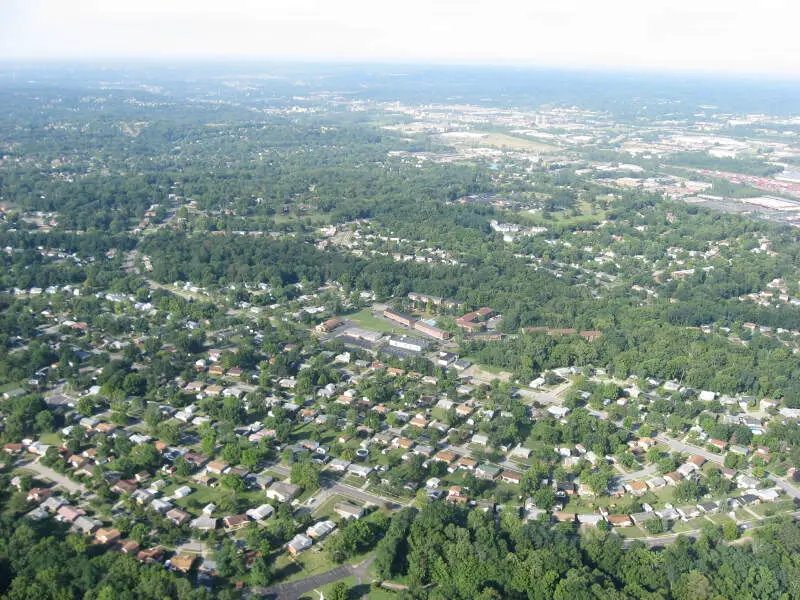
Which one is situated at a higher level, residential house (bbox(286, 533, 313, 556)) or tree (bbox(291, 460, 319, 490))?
tree (bbox(291, 460, 319, 490))

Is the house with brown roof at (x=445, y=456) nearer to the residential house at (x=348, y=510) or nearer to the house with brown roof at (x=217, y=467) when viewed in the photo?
the residential house at (x=348, y=510)

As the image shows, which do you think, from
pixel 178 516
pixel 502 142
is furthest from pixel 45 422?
pixel 502 142

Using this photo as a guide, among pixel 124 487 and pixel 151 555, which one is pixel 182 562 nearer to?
pixel 151 555

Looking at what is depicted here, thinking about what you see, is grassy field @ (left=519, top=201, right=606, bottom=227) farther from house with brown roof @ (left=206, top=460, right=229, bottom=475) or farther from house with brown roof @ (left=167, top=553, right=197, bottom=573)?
house with brown roof @ (left=167, top=553, right=197, bottom=573)

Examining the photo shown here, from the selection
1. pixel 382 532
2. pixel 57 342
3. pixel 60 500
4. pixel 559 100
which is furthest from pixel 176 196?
A: pixel 559 100

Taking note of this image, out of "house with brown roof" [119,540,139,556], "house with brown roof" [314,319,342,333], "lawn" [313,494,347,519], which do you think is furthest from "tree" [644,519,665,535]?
"house with brown roof" [314,319,342,333]

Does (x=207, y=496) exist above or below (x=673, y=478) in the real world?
below

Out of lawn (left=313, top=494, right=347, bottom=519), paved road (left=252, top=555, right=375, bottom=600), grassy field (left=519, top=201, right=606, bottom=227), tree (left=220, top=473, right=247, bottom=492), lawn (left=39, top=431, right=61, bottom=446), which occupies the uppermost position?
grassy field (left=519, top=201, right=606, bottom=227)
